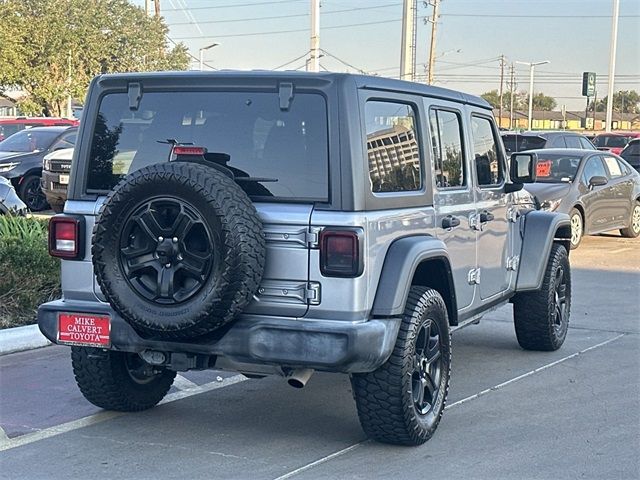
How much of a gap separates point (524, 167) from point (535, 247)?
0.64 metres

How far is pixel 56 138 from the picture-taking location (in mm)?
18938

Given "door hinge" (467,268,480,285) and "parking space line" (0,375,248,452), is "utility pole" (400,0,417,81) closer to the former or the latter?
"door hinge" (467,268,480,285)

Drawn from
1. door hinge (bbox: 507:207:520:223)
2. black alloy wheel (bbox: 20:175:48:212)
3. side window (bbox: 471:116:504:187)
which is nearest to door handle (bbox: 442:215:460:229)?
side window (bbox: 471:116:504:187)

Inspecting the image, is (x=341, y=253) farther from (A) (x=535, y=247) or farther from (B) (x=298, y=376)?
(A) (x=535, y=247)

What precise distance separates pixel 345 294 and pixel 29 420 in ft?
7.70

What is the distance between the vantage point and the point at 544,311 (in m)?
7.86

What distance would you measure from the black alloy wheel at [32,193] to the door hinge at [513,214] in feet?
42.0

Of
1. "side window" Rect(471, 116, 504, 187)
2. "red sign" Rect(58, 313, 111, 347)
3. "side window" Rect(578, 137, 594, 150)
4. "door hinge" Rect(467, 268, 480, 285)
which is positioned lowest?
"red sign" Rect(58, 313, 111, 347)

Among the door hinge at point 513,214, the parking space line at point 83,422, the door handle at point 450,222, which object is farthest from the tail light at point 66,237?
the door hinge at point 513,214

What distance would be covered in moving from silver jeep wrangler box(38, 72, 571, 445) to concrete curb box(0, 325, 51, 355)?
1.93 meters

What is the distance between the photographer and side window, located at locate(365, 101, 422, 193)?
520 centimetres

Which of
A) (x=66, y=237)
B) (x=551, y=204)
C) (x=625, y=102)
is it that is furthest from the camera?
(x=625, y=102)

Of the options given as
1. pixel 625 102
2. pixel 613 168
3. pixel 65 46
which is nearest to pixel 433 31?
pixel 65 46

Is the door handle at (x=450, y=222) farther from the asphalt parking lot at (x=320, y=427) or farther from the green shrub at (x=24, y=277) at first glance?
the green shrub at (x=24, y=277)
